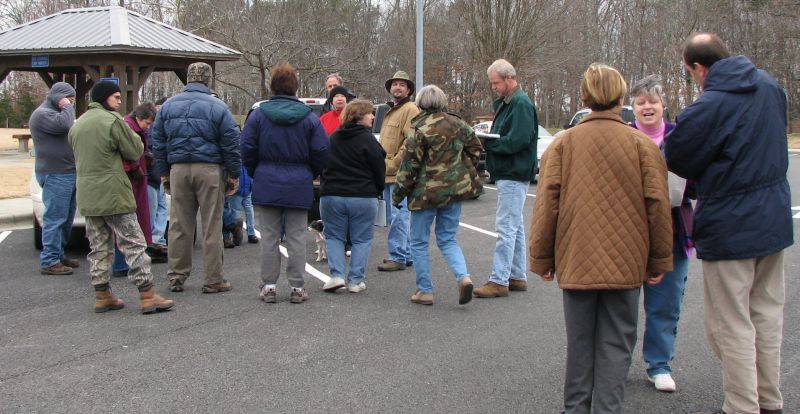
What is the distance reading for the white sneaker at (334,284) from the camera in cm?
634

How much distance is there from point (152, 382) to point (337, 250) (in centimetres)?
244

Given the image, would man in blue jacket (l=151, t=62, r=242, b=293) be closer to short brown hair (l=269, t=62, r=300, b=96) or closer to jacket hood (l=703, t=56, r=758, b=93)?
short brown hair (l=269, t=62, r=300, b=96)

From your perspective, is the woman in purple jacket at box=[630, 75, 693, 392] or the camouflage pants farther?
the camouflage pants

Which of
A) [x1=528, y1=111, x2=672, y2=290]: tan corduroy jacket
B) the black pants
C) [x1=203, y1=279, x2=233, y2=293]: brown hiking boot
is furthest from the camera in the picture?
[x1=203, y1=279, x2=233, y2=293]: brown hiking boot

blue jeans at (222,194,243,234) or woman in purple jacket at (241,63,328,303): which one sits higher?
woman in purple jacket at (241,63,328,303)

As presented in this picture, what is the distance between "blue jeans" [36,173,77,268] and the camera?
7000mm

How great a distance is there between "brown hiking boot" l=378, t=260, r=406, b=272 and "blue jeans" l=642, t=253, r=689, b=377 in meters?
3.48

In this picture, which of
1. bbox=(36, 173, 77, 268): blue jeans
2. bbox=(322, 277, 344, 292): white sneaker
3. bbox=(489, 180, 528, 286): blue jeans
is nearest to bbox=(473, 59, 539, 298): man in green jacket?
bbox=(489, 180, 528, 286): blue jeans

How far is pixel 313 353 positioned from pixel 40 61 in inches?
377

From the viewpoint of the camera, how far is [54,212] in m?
7.04

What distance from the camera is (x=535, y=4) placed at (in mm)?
27359

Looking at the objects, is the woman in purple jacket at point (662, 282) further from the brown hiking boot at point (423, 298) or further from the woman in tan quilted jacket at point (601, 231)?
the brown hiking boot at point (423, 298)

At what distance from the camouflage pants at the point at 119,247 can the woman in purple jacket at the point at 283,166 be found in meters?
0.98

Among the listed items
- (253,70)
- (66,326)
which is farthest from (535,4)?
(66,326)
